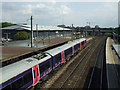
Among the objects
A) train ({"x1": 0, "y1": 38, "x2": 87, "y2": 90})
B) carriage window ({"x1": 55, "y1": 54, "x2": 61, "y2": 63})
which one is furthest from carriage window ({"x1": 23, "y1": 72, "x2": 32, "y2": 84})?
carriage window ({"x1": 55, "y1": 54, "x2": 61, "y2": 63})

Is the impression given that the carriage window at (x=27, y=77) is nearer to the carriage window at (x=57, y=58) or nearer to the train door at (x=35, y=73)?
the train door at (x=35, y=73)

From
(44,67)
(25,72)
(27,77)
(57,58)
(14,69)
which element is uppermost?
(14,69)

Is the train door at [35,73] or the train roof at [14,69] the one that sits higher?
the train roof at [14,69]

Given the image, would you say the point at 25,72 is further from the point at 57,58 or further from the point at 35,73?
the point at 57,58

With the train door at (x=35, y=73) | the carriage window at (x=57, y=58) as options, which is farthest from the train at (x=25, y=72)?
the carriage window at (x=57, y=58)

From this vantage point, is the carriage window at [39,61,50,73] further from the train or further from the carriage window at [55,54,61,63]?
the carriage window at [55,54,61,63]

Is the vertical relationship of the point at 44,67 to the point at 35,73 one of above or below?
above

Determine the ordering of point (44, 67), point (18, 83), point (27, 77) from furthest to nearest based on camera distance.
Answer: point (44, 67), point (27, 77), point (18, 83)

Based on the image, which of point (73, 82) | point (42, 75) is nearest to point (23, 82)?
point (42, 75)

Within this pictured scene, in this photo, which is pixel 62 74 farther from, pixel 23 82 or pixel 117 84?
pixel 23 82

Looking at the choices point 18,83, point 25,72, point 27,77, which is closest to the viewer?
point 18,83

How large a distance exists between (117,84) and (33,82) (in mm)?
8719

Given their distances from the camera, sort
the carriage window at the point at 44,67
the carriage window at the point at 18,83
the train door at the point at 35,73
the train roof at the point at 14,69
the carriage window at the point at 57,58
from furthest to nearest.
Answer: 1. the carriage window at the point at 57,58
2. the carriage window at the point at 44,67
3. the train door at the point at 35,73
4. the carriage window at the point at 18,83
5. the train roof at the point at 14,69

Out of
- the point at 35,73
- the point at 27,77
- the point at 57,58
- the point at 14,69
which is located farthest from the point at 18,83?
the point at 57,58
